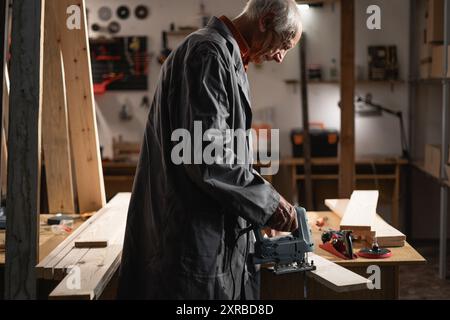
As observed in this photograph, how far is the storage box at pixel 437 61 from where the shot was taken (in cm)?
520

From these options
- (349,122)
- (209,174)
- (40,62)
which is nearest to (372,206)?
(349,122)

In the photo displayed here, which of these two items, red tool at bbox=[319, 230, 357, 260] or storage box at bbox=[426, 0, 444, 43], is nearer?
red tool at bbox=[319, 230, 357, 260]

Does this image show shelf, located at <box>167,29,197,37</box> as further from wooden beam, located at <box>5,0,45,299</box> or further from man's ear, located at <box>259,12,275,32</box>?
wooden beam, located at <box>5,0,45,299</box>

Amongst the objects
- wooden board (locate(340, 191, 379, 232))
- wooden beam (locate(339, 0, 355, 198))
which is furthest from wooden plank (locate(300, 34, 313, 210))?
wooden board (locate(340, 191, 379, 232))

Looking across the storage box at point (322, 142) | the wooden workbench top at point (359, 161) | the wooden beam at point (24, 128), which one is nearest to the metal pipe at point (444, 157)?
the wooden workbench top at point (359, 161)

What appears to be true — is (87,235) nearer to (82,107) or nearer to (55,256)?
(55,256)

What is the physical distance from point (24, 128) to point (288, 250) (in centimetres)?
98

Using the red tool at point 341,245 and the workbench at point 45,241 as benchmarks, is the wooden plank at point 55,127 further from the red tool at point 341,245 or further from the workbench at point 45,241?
the red tool at point 341,245

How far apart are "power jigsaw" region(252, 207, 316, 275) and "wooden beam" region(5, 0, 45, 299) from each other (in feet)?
2.51

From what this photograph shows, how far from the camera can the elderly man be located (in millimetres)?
1955

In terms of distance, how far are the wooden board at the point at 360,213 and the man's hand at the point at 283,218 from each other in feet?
1.95

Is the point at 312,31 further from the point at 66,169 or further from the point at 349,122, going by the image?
the point at 66,169

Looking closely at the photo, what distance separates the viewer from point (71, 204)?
3.38 m
